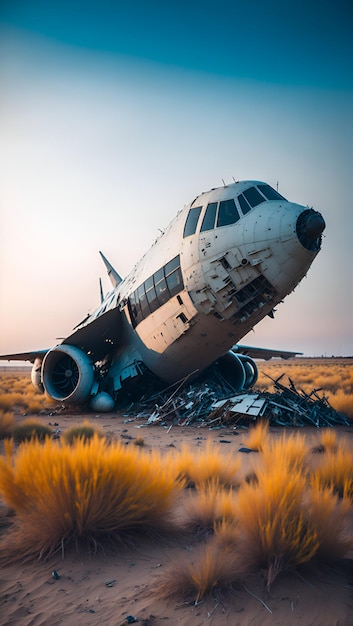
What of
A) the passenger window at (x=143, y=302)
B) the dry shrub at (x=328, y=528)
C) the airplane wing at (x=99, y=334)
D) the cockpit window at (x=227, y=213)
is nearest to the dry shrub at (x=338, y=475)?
the dry shrub at (x=328, y=528)

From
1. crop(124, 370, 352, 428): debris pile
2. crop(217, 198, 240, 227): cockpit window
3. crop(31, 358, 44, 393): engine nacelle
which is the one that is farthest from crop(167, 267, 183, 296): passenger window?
crop(31, 358, 44, 393): engine nacelle

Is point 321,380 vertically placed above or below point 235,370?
below

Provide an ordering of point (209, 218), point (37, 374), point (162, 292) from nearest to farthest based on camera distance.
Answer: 1. point (209, 218)
2. point (162, 292)
3. point (37, 374)

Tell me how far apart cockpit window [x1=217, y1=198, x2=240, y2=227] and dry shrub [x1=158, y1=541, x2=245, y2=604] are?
8.36 m

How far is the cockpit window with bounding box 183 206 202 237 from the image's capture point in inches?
440

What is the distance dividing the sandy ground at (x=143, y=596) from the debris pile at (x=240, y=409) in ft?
25.3

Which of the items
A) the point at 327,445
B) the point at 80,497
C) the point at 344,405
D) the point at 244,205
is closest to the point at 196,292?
the point at 244,205

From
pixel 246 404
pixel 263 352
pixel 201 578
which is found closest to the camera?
pixel 201 578

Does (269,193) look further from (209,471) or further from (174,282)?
(209,471)

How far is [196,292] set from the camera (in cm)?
1086

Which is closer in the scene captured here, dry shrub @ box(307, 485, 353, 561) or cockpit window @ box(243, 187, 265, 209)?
dry shrub @ box(307, 485, 353, 561)

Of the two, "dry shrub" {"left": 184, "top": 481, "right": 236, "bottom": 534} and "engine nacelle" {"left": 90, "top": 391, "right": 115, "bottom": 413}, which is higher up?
"engine nacelle" {"left": 90, "top": 391, "right": 115, "bottom": 413}

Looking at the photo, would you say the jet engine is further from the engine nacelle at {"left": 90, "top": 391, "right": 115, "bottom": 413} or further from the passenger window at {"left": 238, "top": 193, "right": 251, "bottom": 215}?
the passenger window at {"left": 238, "top": 193, "right": 251, "bottom": 215}

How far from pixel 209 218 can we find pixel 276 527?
8564mm
